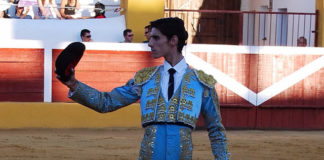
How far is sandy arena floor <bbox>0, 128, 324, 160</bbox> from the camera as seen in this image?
24.3 ft

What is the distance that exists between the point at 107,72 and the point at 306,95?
8.90 ft

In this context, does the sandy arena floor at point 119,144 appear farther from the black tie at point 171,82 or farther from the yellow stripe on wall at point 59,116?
the black tie at point 171,82

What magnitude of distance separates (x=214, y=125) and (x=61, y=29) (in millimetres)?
9037

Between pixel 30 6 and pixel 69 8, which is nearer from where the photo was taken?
pixel 30 6

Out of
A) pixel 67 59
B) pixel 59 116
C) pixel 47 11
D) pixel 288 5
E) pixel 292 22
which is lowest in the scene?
pixel 59 116

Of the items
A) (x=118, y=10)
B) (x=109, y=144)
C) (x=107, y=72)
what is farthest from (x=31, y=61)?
(x=118, y=10)

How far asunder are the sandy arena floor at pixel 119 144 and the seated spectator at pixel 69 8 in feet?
11.1

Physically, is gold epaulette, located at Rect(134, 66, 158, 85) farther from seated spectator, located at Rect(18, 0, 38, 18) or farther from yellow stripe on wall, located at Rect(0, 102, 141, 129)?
seated spectator, located at Rect(18, 0, 38, 18)

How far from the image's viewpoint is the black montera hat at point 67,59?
2.70 meters

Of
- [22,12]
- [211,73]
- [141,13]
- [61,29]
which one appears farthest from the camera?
[22,12]

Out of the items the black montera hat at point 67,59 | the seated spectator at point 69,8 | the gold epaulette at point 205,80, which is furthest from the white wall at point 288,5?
the black montera hat at point 67,59

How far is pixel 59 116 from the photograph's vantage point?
982 centimetres

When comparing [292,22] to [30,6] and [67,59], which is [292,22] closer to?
[30,6]

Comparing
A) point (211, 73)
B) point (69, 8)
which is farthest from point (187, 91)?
point (69, 8)
